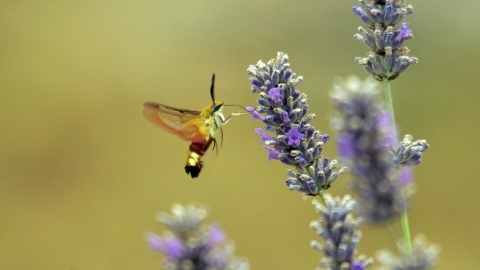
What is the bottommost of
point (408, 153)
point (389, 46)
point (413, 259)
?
point (413, 259)

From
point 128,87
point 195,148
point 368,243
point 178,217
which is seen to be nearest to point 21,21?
point 128,87

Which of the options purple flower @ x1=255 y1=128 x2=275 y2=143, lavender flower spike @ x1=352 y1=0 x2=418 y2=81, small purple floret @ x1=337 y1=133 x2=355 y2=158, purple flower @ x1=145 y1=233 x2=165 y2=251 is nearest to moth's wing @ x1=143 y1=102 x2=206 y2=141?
purple flower @ x1=255 y1=128 x2=275 y2=143

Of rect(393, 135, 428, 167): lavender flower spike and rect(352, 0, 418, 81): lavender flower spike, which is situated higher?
rect(352, 0, 418, 81): lavender flower spike

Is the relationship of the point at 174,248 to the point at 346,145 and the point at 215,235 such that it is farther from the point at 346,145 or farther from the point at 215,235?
the point at 346,145

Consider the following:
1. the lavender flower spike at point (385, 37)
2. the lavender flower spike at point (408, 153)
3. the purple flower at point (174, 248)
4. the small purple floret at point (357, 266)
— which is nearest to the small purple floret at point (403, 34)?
the lavender flower spike at point (385, 37)

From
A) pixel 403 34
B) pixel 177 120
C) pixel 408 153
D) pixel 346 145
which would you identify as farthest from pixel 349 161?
pixel 177 120

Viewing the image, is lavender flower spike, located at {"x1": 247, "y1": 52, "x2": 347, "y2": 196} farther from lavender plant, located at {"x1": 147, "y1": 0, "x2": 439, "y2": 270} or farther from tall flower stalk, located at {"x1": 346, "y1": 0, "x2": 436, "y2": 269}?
tall flower stalk, located at {"x1": 346, "y1": 0, "x2": 436, "y2": 269}

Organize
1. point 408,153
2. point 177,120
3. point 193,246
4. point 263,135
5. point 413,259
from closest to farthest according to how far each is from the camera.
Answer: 1. point 413,259
2. point 193,246
3. point 408,153
4. point 263,135
5. point 177,120
